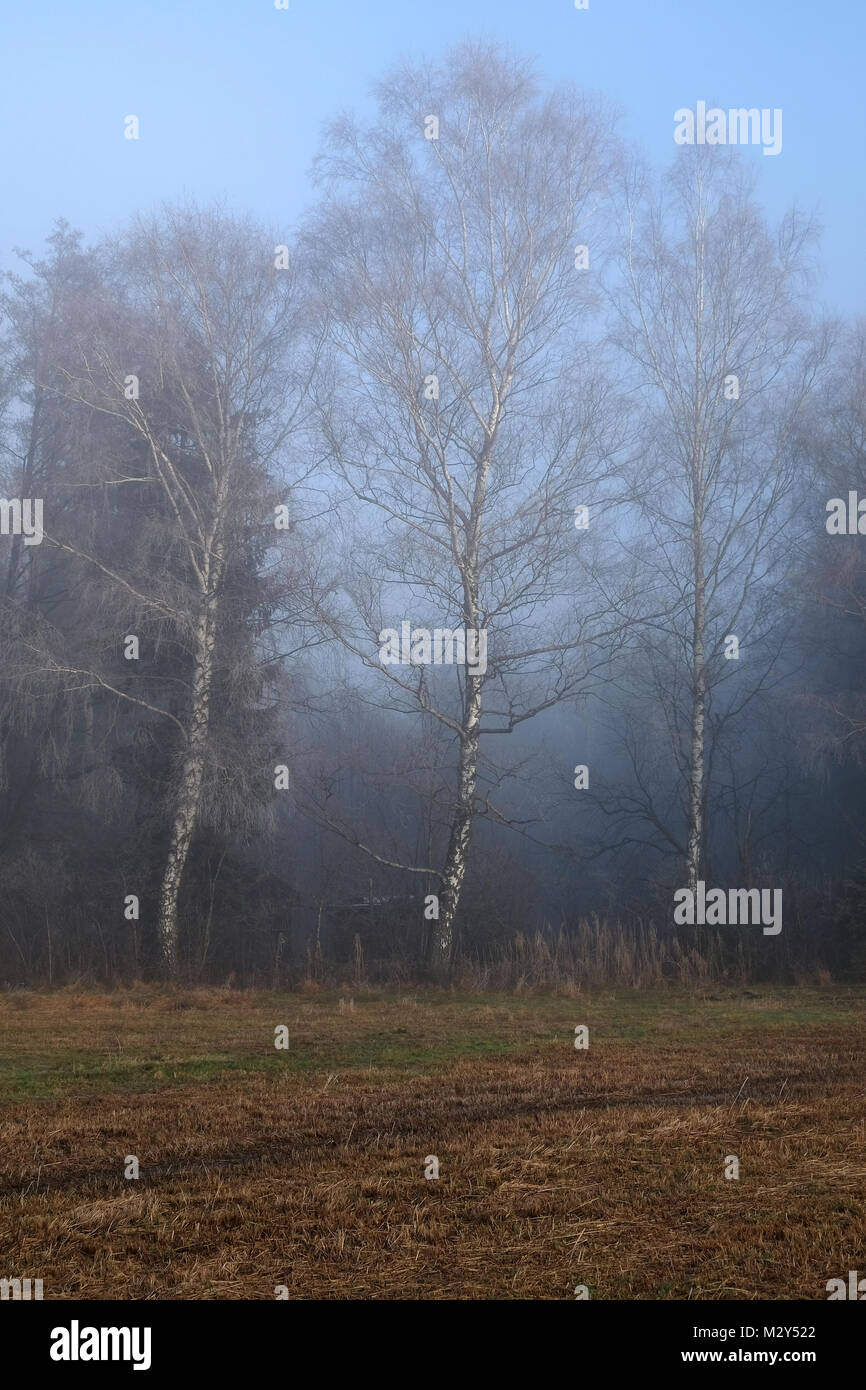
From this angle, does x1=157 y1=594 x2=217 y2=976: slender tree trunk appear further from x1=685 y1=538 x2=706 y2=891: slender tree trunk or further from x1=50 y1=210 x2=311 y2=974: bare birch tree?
x1=685 y1=538 x2=706 y2=891: slender tree trunk

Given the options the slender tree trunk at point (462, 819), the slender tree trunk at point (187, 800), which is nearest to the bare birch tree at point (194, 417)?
the slender tree trunk at point (187, 800)

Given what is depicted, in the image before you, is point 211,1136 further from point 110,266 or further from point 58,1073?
point 110,266

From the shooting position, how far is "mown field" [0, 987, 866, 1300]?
4328 millimetres

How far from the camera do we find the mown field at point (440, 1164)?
433 centimetres

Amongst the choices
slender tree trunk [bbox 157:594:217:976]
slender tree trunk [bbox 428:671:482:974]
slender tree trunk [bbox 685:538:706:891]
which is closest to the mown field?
slender tree trunk [bbox 428:671:482:974]

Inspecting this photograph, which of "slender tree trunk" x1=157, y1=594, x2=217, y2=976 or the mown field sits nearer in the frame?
the mown field

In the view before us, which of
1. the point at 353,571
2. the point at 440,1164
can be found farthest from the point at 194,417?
the point at 440,1164

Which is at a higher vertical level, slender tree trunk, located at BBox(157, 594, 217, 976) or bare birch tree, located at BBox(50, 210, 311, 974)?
bare birch tree, located at BBox(50, 210, 311, 974)

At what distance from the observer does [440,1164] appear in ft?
19.5

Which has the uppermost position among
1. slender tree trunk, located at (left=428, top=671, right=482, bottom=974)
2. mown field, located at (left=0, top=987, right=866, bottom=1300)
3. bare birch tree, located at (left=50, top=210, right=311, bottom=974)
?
bare birch tree, located at (left=50, top=210, right=311, bottom=974)

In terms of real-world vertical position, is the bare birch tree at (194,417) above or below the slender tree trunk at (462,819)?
above

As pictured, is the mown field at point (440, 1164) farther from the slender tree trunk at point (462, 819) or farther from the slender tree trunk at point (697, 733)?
the slender tree trunk at point (697, 733)
